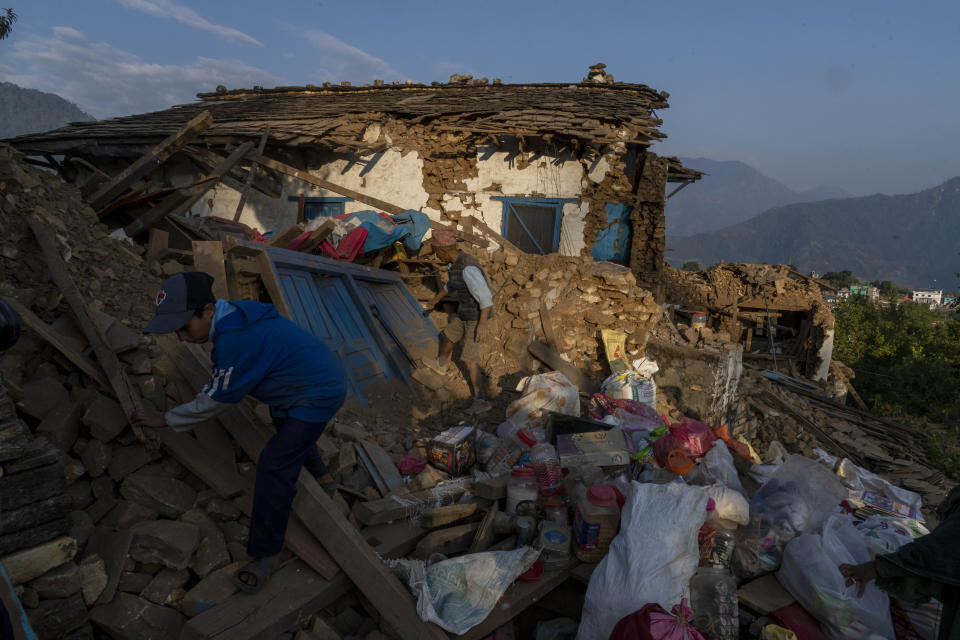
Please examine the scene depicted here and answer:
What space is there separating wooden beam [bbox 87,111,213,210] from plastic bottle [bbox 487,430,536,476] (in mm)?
4676

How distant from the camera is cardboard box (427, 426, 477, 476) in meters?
4.03

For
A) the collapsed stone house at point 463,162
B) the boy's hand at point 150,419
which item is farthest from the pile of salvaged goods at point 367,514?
the collapsed stone house at point 463,162

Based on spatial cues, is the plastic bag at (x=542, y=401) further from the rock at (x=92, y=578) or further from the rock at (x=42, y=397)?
the rock at (x=42, y=397)

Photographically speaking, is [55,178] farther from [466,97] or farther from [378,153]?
[466,97]

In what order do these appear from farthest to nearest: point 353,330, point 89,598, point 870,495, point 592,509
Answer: point 353,330
point 870,495
point 592,509
point 89,598

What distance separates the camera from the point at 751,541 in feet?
10.5

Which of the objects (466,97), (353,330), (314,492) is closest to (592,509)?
(314,492)

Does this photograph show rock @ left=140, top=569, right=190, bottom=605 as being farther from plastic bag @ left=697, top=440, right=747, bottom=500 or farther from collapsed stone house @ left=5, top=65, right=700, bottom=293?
collapsed stone house @ left=5, top=65, right=700, bottom=293

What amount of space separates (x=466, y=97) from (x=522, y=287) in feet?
20.0

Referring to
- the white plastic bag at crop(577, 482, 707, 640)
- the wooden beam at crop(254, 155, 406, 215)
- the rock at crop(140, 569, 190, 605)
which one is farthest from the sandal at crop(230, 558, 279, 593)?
the wooden beam at crop(254, 155, 406, 215)

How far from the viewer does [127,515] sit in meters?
2.74

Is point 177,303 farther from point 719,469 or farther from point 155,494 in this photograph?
point 719,469

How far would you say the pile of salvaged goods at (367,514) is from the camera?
2416 mm

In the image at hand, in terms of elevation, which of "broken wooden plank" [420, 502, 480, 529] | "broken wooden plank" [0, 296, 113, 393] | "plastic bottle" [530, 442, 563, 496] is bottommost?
"broken wooden plank" [420, 502, 480, 529]
